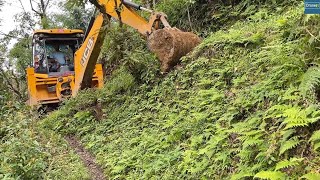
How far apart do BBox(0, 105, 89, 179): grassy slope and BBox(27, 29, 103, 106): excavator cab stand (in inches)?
167

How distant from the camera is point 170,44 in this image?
8125 mm

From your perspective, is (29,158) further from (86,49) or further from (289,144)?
(86,49)

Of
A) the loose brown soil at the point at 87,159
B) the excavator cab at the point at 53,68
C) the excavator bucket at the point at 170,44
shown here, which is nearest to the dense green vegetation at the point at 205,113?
the loose brown soil at the point at 87,159

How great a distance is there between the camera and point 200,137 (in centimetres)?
511

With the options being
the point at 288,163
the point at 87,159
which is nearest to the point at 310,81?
the point at 288,163

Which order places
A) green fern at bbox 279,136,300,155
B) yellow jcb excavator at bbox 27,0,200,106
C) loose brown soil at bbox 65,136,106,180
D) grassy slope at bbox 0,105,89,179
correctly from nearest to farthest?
1. green fern at bbox 279,136,300,155
2. grassy slope at bbox 0,105,89,179
3. loose brown soil at bbox 65,136,106,180
4. yellow jcb excavator at bbox 27,0,200,106

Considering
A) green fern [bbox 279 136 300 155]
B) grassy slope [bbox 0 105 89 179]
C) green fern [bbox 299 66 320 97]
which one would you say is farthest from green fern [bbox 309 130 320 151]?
grassy slope [bbox 0 105 89 179]

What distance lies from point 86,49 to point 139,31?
1943mm

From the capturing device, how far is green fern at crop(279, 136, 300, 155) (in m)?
3.48

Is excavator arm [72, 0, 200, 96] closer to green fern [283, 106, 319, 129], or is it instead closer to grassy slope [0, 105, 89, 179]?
grassy slope [0, 105, 89, 179]

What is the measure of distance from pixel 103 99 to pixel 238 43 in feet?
14.1

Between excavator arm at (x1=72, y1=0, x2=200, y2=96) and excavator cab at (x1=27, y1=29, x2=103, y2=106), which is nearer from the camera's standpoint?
excavator arm at (x1=72, y1=0, x2=200, y2=96)

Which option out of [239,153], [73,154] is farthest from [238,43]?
[73,154]

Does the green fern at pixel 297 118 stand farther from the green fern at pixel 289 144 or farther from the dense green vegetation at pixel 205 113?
the green fern at pixel 289 144
